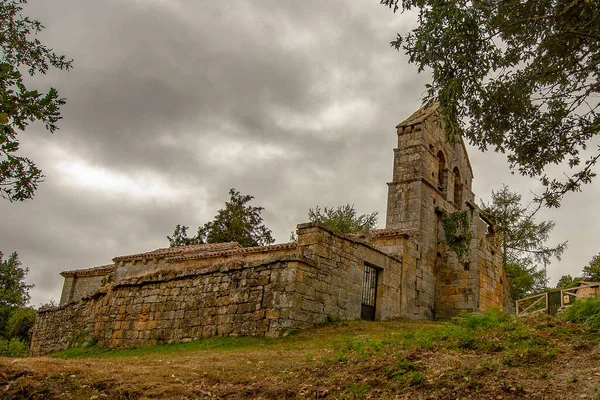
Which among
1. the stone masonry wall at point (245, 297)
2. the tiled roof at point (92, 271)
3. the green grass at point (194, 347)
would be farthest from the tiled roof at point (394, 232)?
the tiled roof at point (92, 271)

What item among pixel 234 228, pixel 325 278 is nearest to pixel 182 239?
pixel 234 228

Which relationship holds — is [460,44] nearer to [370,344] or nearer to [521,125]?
[521,125]

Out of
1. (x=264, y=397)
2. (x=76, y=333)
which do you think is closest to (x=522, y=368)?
(x=264, y=397)

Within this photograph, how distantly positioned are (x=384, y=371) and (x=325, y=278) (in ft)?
26.3

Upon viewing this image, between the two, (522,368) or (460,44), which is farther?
(460,44)

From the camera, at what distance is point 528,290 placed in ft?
114

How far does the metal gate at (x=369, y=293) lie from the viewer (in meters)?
18.5

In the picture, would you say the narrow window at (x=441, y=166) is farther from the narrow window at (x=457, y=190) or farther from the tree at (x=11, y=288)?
the tree at (x=11, y=288)

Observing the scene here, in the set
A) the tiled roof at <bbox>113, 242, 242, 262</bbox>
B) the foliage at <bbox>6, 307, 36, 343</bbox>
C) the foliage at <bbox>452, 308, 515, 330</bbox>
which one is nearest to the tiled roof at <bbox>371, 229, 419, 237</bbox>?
the tiled roof at <bbox>113, 242, 242, 262</bbox>

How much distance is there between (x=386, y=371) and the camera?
8.21m

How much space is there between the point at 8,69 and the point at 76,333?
47.3ft

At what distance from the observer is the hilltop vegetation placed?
7273 mm

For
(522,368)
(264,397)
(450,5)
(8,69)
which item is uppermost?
(450,5)

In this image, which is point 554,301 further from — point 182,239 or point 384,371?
point 182,239
